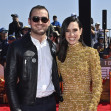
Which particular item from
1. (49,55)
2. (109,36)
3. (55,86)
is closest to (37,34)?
(49,55)

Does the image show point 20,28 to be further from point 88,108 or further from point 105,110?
point 88,108

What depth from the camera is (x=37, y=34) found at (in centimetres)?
303

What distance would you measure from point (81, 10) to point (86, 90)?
4118 mm

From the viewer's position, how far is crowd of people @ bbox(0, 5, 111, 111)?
9.35 ft

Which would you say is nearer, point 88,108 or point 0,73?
point 88,108

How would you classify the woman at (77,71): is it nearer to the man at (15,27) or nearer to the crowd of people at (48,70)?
the crowd of people at (48,70)

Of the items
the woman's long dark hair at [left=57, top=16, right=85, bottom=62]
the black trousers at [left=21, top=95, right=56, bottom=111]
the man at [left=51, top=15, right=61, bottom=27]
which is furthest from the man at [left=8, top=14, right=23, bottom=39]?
the black trousers at [left=21, top=95, right=56, bottom=111]

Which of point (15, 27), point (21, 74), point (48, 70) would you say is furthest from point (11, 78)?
point (15, 27)

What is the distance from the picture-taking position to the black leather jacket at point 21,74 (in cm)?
282

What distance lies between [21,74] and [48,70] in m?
0.29

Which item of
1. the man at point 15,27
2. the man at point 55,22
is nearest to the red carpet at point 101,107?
the man at point 15,27

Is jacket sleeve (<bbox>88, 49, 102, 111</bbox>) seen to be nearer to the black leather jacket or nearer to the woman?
the woman

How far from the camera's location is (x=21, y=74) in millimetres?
2850

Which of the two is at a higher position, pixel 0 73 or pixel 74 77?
pixel 74 77
